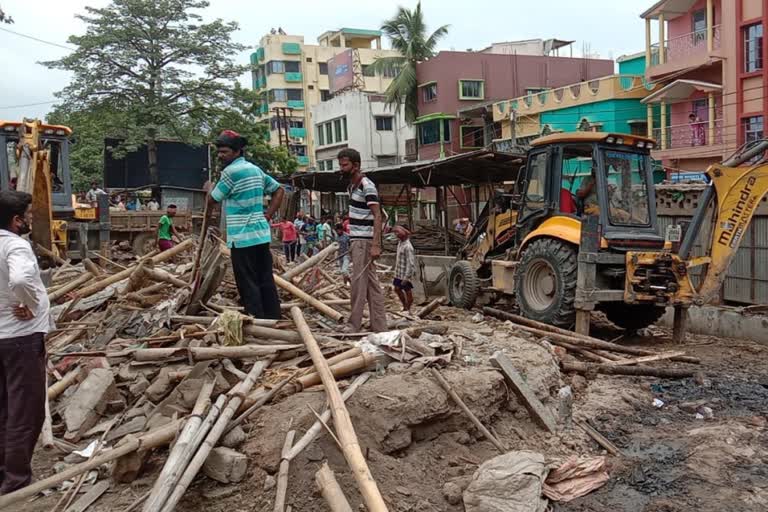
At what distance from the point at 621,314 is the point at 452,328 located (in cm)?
385

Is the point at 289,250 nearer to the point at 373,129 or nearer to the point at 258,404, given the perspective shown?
the point at 258,404

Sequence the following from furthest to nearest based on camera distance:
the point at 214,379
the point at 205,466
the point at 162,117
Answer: the point at 162,117
the point at 214,379
the point at 205,466

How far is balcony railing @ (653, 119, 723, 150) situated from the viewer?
25109 mm

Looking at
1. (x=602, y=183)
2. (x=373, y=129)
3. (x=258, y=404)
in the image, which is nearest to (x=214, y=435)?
(x=258, y=404)

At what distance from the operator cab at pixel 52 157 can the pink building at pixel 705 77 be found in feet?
59.5

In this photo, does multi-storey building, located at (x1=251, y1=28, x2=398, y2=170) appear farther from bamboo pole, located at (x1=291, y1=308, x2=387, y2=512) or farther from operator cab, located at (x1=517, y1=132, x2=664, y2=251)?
bamboo pole, located at (x1=291, y1=308, x2=387, y2=512)

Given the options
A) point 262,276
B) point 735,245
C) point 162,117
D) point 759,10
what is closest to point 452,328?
point 262,276

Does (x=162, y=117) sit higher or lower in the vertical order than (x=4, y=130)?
higher

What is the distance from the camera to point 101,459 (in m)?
3.92

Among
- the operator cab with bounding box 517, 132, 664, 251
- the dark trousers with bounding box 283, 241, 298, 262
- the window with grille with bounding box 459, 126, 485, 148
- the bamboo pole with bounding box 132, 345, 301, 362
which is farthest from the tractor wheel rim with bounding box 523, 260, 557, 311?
the window with grille with bounding box 459, 126, 485, 148

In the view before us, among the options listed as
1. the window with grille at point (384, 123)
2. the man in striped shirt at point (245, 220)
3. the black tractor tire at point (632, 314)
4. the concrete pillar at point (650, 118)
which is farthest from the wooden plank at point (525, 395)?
the window with grille at point (384, 123)

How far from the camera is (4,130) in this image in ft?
42.2

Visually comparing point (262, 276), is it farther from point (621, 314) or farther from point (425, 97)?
point (425, 97)

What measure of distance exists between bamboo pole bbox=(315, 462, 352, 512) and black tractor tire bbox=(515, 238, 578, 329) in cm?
583
